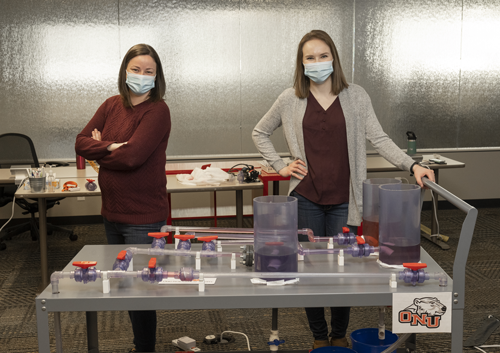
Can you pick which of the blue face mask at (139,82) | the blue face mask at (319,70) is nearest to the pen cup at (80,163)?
the blue face mask at (139,82)

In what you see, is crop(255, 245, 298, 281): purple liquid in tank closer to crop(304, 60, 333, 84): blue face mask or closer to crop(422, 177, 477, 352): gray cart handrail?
crop(422, 177, 477, 352): gray cart handrail

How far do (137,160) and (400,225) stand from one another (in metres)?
0.98

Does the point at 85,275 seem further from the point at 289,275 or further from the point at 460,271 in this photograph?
the point at 460,271

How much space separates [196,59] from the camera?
515 centimetres

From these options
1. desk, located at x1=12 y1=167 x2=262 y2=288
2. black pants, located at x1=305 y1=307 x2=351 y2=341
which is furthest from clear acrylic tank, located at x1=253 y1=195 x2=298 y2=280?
desk, located at x1=12 y1=167 x2=262 y2=288

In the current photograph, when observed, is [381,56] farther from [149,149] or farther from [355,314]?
[149,149]

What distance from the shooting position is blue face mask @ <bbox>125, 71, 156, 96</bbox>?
205 centimetres

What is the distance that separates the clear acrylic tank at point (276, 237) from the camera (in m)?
1.45

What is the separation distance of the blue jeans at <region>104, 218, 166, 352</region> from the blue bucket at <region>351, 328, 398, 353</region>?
2.54 ft

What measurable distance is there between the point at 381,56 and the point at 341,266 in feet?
13.6

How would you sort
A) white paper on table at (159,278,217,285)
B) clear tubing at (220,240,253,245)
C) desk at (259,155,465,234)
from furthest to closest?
desk at (259,155,465,234) < clear tubing at (220,240,253,245) < white paper on table at (159,278,217,285)

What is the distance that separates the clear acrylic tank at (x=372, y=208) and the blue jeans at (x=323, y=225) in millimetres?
395

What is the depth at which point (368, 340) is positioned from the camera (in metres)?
2.10

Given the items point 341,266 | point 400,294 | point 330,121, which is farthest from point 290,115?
point 400,294
